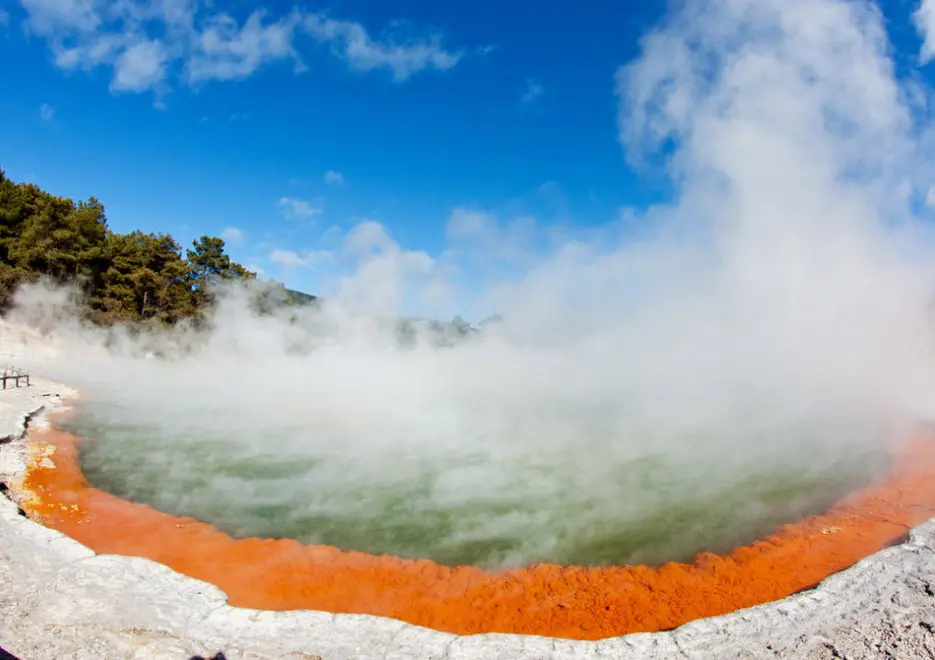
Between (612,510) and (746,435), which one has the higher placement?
(746,435)

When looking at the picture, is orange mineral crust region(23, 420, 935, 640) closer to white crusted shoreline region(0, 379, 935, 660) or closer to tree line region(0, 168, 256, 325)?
white crusted shoreline region(0, 379, 935, 660)

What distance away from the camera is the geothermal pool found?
5461 mm

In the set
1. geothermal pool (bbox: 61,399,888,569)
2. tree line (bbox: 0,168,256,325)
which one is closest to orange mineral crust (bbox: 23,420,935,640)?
geothermal pool (bbox: 61,399,888,569)

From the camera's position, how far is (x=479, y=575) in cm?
453

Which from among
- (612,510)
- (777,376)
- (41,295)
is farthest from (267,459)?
(41,295)

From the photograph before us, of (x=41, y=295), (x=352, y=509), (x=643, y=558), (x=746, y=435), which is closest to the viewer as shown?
(x=643, y=558)

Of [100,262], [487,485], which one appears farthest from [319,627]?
[100,262]

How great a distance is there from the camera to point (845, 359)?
1384 cm

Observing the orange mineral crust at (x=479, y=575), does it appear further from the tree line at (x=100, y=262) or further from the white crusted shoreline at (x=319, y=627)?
the tree line at (x=100, y=262)

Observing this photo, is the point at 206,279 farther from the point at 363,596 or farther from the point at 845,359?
the point at 845,359

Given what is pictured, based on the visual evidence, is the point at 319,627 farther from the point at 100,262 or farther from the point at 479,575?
the point at 100,262

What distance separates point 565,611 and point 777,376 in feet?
43.4

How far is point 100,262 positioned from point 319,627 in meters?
26.0

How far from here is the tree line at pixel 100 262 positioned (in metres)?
20.8
